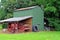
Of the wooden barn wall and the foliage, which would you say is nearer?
the wooden barn wall

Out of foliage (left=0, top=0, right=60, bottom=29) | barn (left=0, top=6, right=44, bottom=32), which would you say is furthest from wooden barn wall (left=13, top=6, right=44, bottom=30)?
foliage (left=0, top=0, right=60, bottom=29)

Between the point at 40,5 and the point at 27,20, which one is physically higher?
the point at 40,5

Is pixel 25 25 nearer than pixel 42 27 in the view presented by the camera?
Yes

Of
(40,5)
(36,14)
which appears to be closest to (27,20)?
(36,14)

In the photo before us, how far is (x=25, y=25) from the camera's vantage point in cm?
3856

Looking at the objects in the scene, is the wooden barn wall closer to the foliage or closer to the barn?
the barn

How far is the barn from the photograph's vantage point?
1486 inches

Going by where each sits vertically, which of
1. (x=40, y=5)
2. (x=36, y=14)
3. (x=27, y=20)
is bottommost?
(x=27, y=20)

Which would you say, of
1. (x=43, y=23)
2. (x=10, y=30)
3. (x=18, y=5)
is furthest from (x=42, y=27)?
(x=18, y=5)

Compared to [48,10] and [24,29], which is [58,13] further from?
[24,29]

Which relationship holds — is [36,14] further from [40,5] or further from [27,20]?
[40,5]

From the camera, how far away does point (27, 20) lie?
3962cm

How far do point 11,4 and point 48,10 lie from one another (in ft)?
44.6

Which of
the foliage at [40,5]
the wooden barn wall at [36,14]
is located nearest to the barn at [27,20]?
the wooden barn wall at [36,14]
